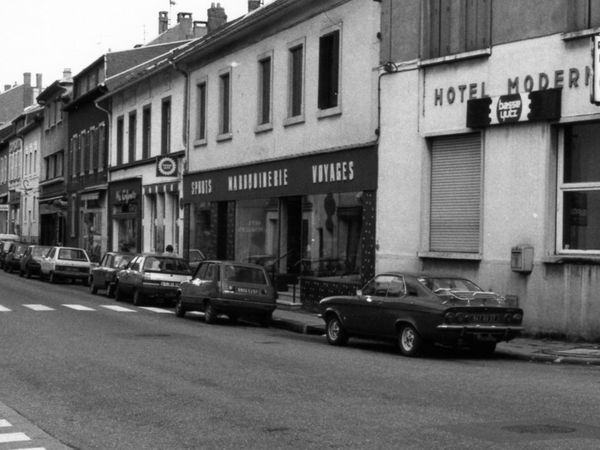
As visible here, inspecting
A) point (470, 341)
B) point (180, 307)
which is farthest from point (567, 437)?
point (180, 307)

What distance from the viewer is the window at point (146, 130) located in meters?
42.6

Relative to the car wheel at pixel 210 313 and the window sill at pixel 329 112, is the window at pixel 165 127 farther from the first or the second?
the car wheel at pixel 210 313

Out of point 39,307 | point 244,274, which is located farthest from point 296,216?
point 39,307

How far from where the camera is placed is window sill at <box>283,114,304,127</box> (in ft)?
93.0

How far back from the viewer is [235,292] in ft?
74.0

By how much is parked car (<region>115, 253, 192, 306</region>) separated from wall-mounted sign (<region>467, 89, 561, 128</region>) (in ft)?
34.0

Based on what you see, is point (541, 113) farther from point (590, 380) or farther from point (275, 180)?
point (275, 180)

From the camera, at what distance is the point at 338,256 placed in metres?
26.3

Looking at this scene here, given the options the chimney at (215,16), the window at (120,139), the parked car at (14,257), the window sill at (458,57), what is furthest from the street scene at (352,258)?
the parked car at (14,257)

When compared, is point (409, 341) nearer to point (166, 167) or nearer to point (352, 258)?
point (352, 258)

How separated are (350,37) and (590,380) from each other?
14.4m

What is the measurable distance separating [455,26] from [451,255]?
490 cm

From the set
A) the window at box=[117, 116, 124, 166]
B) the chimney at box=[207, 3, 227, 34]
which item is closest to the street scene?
the chimney at box=[207, 3, 227, 34]

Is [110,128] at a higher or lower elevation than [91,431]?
higher
